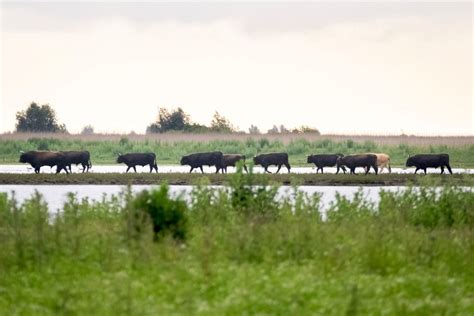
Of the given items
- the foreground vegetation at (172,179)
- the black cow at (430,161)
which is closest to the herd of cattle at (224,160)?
the black cow at (430,161)

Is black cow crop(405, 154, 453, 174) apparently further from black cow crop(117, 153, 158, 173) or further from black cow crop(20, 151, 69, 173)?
black cow crop(20, 151, 69, 173)

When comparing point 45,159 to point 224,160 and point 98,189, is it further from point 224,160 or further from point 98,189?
point 98,189

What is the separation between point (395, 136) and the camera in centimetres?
8406

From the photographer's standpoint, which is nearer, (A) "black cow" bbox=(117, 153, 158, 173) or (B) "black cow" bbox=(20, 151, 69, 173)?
(B) "black cow" bbox=(20, 151, 69, 173)

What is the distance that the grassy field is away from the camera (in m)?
79.1

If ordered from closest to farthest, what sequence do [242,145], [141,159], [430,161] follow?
[430,161] → [141,159] → [242,145]

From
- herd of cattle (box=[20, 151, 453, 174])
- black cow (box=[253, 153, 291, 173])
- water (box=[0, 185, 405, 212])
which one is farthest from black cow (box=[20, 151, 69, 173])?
black cow (box=[253, 153, 291, 173])

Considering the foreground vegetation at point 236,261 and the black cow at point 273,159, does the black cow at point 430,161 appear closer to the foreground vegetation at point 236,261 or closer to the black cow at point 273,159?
the black cow at point 273,159

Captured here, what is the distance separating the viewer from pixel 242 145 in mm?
80938

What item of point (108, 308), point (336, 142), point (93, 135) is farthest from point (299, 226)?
point (93, 135)

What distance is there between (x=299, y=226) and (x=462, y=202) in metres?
6.47

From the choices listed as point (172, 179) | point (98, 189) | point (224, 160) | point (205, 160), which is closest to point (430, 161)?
point (224, 160)

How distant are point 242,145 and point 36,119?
43.5m

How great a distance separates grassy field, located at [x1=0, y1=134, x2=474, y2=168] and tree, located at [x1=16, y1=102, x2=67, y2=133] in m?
32.6
